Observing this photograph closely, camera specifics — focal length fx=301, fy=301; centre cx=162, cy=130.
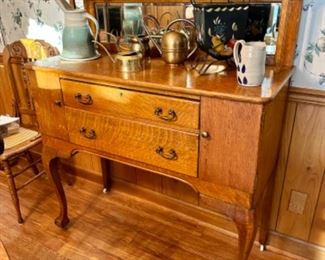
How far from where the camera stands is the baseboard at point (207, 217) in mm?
1487

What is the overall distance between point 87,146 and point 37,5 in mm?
1049

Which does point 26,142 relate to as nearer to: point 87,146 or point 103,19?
point 87,146

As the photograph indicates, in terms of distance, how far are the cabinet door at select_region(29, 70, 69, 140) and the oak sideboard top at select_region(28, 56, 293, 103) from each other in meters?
0.05

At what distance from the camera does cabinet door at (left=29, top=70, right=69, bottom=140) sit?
1319 mm

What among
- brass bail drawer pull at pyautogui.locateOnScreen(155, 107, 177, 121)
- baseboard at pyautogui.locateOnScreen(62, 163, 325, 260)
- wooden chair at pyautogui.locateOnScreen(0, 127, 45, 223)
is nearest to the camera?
brass bail drawer pull at pyautogui.locateOnScreen(155, 107, 177, 121)

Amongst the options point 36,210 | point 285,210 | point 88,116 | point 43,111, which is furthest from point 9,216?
point 285,210

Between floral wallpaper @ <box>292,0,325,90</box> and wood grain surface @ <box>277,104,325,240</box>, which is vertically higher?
floral wallpaper @ <box>292,0,325,90</box>

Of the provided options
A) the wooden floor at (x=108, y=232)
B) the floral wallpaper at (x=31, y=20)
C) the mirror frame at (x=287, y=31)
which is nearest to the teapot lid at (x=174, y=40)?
the mirror frame at (x=287, y=31)

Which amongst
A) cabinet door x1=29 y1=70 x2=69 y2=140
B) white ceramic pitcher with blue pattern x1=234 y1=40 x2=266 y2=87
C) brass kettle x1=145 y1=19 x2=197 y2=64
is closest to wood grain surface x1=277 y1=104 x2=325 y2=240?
white ceramic pitcher with blue pattern x1=234 y1=40 x2=266 y2=87

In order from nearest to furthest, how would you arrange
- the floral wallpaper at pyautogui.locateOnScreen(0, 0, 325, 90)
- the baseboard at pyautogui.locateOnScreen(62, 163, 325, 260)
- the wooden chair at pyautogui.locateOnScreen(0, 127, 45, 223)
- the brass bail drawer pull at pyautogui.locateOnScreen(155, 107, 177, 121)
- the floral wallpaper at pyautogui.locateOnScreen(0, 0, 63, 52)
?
1. the brass bail drawer pull at pyautogui.locateOnScreen(155, 107, 177, 121)
2. the floral wallpaper at pyautogui.locateOnScreen(0, 0, 325, 90)
3. the baseboard at pyautogui.locateOnScreen(62, 163, 325, 260)
4. the wooden chair at pyautogui.locateOnScreen(0, 127, 45, 223)
5. the floral wallpaper at pyautogui.locateOnScreen(0, 0, 63, 52)

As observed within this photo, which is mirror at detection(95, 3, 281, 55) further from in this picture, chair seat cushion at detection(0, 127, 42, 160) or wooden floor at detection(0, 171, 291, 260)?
wooden floor at detection(0, 171, 291, 260)

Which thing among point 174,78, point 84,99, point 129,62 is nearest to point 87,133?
point 84,99

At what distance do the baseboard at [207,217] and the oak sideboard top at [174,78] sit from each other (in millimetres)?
876

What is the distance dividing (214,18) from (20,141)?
1.33 m
